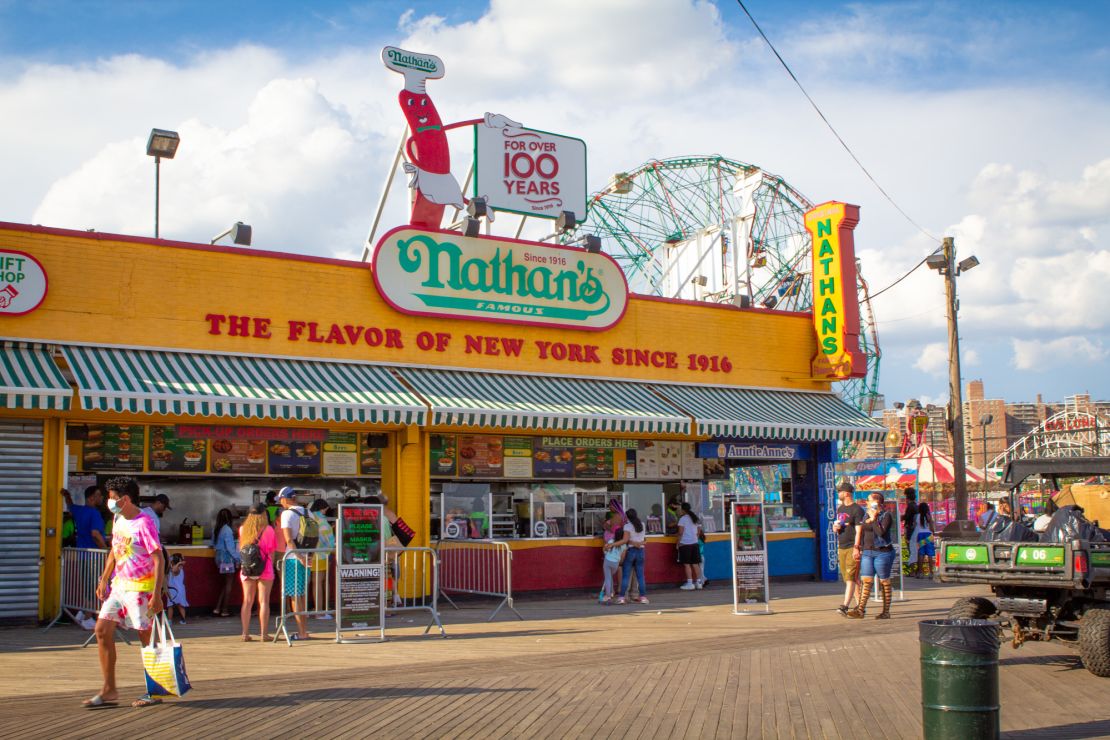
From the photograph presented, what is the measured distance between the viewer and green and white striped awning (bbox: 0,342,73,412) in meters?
13.6

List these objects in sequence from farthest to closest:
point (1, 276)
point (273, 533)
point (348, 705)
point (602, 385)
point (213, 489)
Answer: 1. point (602, 385)
2. point (213, 489)
3. point (1, 276)
4. point (273, 533)
5. point (348, 705)

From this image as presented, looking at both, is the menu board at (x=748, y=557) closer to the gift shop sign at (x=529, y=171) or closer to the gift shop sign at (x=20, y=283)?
the gift shop sign at (x=529, y=171)

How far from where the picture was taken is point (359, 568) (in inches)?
525

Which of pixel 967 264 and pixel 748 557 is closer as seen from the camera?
pixel 748 557

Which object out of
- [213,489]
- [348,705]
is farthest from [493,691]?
[213,489]

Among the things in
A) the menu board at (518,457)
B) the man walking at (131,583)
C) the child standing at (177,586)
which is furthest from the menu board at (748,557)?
the man walking at (131,583)

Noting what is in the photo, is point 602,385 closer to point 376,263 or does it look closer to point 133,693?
point 376,263

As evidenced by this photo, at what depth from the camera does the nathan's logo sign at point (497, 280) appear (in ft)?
58.6

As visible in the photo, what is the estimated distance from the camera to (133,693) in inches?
375

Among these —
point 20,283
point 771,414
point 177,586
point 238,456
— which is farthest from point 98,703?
point 771,414

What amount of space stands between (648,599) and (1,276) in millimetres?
10623

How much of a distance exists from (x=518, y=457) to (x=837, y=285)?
7.25m

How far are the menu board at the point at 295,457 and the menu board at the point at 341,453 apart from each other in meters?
0.15

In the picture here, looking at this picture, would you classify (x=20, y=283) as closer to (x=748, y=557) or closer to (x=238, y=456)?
(x=238, y=456)
